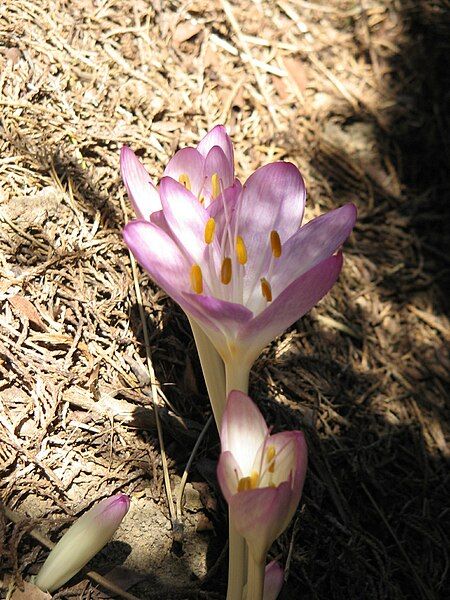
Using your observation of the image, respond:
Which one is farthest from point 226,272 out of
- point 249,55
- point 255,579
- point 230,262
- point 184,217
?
point 249,55

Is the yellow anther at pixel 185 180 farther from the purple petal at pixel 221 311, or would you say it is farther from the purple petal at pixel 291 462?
the purple petal at pixel 291 462

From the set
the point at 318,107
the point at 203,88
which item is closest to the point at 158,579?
the point at 203,88

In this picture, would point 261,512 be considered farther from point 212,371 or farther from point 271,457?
point 212,371

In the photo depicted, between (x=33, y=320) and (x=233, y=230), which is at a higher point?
(x=233, y=230)

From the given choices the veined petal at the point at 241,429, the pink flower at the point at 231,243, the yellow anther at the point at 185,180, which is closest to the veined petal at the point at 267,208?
the pink flower at the point at 231,243

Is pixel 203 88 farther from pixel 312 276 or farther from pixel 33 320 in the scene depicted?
pixel 312 276

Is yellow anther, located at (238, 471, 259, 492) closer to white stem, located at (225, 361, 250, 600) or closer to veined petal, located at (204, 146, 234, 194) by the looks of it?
white stem, located at (225, 361, 250, 600)

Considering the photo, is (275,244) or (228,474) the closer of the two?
(228,474)
